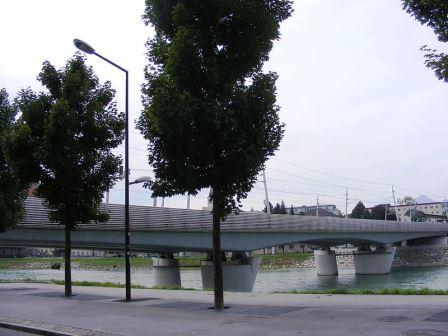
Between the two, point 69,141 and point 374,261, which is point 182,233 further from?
point 374,261

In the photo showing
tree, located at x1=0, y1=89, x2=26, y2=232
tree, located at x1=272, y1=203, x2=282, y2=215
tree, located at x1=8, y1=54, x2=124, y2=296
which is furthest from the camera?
tree, located at x1=272, y1=203, x2=282, y2=215

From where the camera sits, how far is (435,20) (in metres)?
8.59

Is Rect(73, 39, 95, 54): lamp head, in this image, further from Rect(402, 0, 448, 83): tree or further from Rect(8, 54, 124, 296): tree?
Rect(402, 0, 448, 83): tree

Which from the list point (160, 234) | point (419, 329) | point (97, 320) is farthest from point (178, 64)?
point (160, 234)

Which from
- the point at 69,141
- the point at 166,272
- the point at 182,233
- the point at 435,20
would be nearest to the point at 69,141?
the point at 69,141

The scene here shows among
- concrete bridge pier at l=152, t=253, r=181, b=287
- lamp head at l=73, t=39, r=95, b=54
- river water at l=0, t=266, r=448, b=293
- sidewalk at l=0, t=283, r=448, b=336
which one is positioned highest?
lamp head at l=73, t=39, r=95, b=54

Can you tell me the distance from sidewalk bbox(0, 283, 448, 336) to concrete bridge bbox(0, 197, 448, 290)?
51.4 ft

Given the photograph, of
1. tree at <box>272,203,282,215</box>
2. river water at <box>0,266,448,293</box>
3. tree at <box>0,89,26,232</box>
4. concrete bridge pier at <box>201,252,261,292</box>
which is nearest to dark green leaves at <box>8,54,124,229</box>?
tree at <box>0,89,26,232</box>

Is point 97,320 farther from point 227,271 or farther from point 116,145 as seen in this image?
point 227,271

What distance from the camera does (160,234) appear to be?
121 ft

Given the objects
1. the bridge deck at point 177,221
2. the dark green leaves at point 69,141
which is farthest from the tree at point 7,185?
the bridge deck at point 177,221

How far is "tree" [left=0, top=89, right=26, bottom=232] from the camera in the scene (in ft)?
66.0

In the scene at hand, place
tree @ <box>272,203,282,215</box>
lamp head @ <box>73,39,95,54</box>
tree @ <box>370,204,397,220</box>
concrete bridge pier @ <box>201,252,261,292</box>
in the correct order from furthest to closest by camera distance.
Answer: tree @ <box>370,204,397,220</box>
tree @ <box>272,203,282,215</box>
concrete bridge pier @ <box>201,252,261,292</box>
lamp head @ <box>73,39,95,54</box>

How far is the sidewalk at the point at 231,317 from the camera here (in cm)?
1001
